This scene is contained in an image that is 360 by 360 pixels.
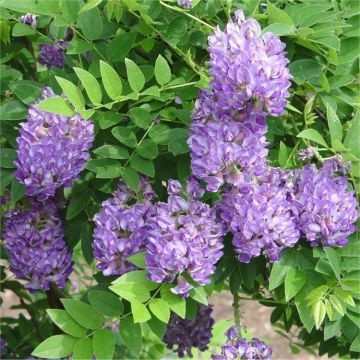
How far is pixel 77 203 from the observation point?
1.55m

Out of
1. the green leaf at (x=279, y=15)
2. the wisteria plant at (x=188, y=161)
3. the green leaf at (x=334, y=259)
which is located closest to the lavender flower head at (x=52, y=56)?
the wisteria plant at (x=188, y=161)

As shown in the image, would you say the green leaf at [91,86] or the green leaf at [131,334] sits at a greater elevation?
the green leaf at [91,86]

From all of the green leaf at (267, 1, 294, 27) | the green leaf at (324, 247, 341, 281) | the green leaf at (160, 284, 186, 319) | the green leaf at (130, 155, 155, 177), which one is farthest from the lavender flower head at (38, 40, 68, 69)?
the green leaf at (324, 247, 341, 281)

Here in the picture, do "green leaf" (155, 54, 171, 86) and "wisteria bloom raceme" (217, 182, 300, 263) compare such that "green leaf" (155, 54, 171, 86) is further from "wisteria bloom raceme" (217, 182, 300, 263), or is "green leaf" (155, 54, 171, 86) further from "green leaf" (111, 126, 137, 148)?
"wisteria bloom raceme" (217, 182, 300, 263)

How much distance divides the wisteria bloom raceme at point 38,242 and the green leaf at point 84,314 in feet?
0.67

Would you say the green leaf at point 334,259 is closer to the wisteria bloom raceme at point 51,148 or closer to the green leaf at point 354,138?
the green leaf at point 354,138

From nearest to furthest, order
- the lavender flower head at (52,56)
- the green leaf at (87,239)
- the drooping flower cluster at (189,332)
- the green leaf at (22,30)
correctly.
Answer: the green leaf at (22,30)
the green leaf at (87,239)
the lavender flower head at (52,56)
the drooping flower cluster at (189,332)

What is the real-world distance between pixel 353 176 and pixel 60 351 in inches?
24.7

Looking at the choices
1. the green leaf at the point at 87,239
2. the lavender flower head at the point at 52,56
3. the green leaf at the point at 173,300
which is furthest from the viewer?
the lavender flower head at the point at 52,56

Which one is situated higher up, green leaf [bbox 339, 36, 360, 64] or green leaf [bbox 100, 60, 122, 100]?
green leaf [bbox 339, 36, 360, 64]

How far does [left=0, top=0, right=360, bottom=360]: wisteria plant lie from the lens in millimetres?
1234

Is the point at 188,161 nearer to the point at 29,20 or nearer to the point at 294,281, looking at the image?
the point at 294,281

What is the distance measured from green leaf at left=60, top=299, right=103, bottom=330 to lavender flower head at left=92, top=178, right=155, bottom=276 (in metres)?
0.08

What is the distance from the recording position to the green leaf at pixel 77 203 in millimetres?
1532
